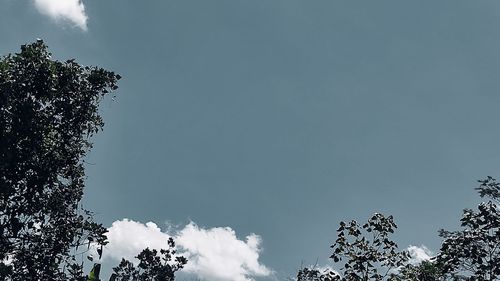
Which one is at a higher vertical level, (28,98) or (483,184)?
(483,184)

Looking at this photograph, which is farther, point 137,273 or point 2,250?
point 137,273

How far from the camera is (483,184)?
3681 cm

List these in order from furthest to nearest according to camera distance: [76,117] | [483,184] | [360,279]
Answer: [483,184] → [76,117] → [360,279]

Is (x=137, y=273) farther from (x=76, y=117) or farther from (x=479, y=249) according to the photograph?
(x=479, y=249)

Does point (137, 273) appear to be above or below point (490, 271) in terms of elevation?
above

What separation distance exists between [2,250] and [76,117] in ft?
17.4

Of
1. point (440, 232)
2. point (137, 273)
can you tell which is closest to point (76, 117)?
point (440, 232)

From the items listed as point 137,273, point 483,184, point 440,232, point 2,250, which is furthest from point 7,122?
point 137,273

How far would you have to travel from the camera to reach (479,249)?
1062 centimetres

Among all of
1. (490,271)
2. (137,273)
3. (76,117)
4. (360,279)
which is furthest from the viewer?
(137,273)

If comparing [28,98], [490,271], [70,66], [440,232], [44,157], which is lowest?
[490,271]

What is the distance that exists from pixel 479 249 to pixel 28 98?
14343mm

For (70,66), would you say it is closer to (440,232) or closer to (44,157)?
(44,157)

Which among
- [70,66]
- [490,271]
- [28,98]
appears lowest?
[490,271]
